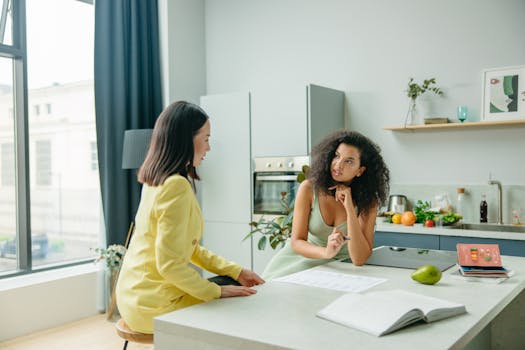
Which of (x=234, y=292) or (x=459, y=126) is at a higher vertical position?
(x=459, y=126)

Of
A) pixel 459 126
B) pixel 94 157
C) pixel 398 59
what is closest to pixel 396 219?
pixel 459 126

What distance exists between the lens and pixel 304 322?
1.33 meters

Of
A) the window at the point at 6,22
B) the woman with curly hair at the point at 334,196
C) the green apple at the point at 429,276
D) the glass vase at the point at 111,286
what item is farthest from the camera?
A: the glass vase at the point at 111,286

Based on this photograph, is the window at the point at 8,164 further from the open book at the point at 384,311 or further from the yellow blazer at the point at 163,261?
the open book at the point at 384,311

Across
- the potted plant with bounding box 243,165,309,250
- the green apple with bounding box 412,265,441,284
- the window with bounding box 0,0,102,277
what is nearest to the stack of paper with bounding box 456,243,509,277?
the green apple with bounding box 412,265,441,284

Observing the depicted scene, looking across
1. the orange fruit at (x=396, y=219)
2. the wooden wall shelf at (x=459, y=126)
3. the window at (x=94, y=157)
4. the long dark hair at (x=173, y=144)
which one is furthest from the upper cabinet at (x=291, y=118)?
the long dark hair at (x=173, y=144)

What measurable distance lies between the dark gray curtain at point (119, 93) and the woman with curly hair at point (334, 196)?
231 cm

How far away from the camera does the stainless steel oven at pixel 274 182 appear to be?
402 cm

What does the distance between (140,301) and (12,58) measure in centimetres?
294

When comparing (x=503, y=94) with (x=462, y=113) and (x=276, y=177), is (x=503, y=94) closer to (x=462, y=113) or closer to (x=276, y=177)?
(x=462, y=113)

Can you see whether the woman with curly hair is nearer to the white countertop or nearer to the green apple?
the green apple

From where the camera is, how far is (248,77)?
503cm

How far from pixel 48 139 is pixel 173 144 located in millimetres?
2770

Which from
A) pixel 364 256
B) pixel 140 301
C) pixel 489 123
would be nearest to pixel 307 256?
pixel 364 256
